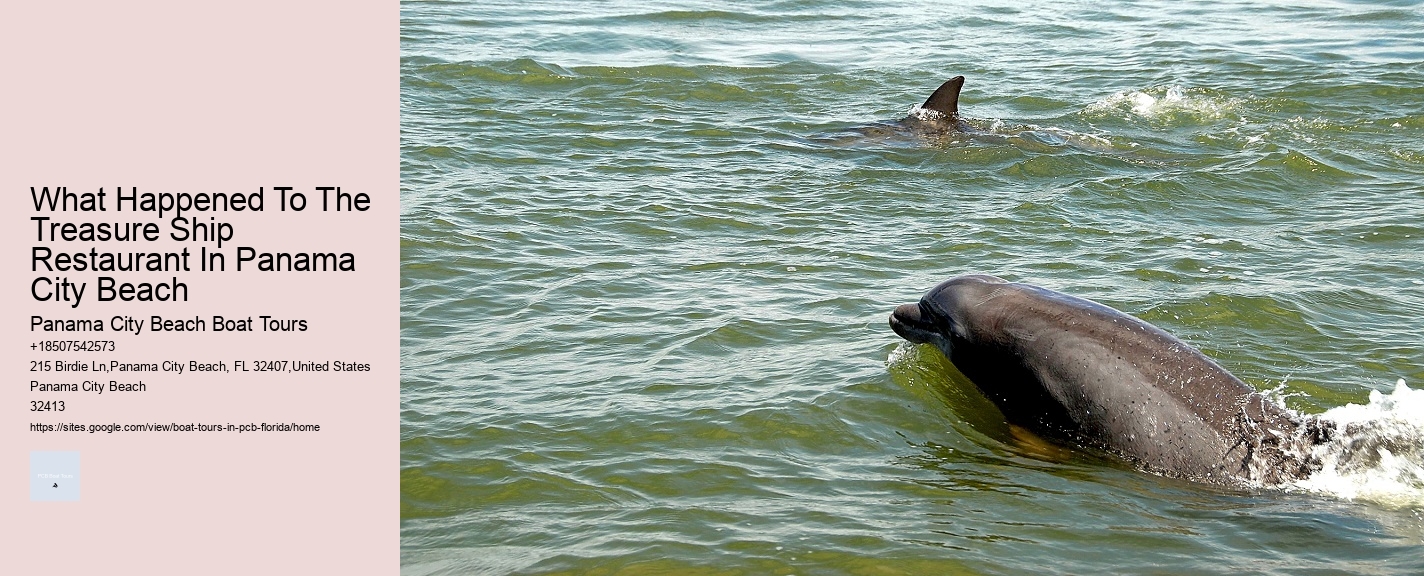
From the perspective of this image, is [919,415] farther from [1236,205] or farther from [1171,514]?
[1236,205]

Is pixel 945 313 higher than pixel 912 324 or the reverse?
higher

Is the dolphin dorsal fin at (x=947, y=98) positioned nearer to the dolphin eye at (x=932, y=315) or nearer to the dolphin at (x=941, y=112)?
the dolphin at (x=941, y=112)

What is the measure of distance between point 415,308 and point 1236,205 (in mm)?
8302

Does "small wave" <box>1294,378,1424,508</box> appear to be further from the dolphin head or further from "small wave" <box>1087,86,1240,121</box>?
"small wave" <box>1087,86,1240,121</box>

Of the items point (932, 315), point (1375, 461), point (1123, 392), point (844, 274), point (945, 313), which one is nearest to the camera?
point (1375, 461)

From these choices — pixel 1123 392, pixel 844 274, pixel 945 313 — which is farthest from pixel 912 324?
pixel 844 274

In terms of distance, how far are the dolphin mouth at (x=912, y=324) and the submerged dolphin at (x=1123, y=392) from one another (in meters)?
0.44

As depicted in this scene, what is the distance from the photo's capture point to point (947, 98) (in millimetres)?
17062

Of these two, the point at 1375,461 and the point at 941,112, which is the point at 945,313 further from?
the point at 941,112

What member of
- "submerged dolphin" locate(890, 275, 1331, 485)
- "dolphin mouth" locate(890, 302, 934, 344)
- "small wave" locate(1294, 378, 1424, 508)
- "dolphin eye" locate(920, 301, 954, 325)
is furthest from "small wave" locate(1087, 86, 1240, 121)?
"small wave" locate(1294, 378, 1424, 508)

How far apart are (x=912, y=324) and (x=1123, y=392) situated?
1.76 metres

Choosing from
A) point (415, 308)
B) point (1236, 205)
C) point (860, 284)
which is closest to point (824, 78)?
point (1236, 205)

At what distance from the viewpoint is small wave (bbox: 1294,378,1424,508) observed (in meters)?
7.59

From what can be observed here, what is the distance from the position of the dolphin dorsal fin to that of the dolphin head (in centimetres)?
797
